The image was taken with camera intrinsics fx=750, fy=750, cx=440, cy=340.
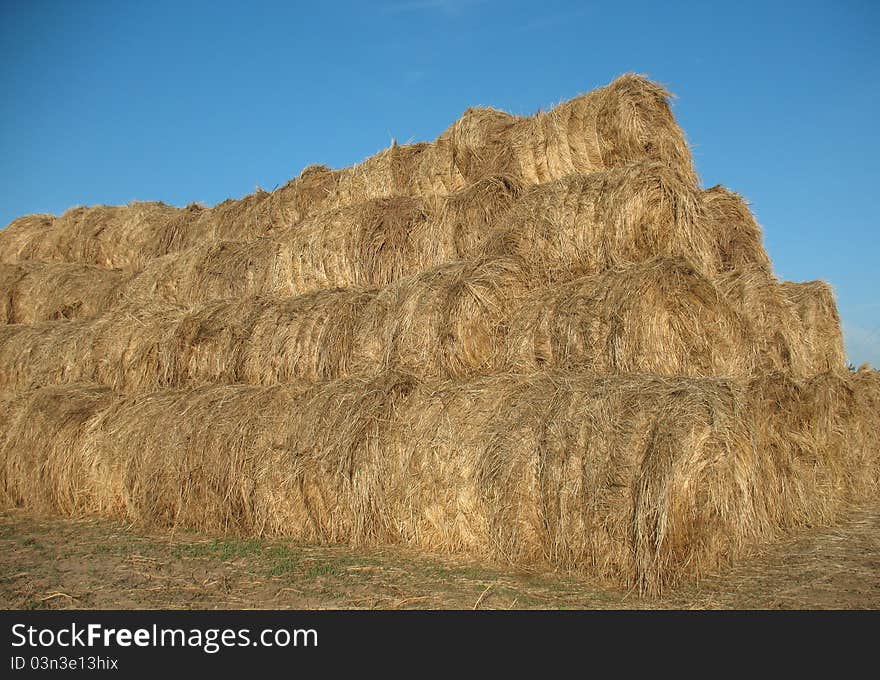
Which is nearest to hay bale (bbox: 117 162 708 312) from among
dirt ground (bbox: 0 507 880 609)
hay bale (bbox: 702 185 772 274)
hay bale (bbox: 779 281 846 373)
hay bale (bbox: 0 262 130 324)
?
hay bale (bbox: 702 185 772 274)

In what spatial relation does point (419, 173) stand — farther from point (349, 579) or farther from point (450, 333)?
point (349, 579)

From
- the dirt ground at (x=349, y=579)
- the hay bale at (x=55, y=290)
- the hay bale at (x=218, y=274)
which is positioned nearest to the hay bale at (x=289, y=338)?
the hay bale at (x=218, y=274)

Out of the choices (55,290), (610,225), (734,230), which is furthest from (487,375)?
(55,290)

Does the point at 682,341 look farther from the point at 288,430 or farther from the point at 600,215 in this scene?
the point at 288,430

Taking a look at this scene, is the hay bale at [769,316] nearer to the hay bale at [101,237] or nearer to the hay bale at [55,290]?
the hay bale at [55,290]

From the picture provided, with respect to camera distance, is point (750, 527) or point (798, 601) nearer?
point (798, 601)

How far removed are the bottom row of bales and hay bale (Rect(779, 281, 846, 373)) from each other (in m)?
0.46

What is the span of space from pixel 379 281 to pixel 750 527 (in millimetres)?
5997

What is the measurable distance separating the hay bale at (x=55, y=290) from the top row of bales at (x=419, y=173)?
95 centimetres

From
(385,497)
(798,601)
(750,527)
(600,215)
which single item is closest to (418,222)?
(600,215)

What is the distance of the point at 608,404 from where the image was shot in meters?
6.65

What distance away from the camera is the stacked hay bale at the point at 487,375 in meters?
6.59

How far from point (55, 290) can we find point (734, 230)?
1221 centimetres

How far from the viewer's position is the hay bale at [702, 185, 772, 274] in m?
10.5
